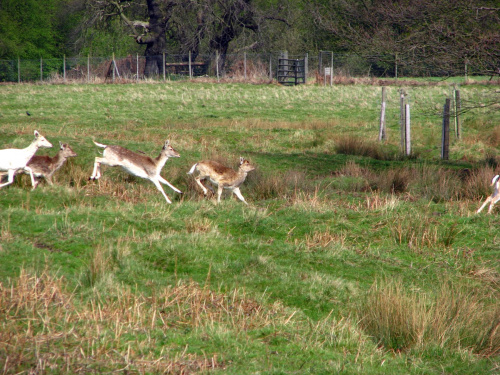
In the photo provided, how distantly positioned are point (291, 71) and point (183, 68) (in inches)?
357

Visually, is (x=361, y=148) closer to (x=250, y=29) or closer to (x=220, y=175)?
(x=220, y=175)

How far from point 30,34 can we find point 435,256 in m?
58.1

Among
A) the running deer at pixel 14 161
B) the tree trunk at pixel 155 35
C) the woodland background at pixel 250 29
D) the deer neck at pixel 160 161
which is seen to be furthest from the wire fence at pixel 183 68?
the running deer at pixel 14 161

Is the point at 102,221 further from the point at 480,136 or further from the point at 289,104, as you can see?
the point at 289,104

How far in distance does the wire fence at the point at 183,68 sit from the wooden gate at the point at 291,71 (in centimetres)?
40

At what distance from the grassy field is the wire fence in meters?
27.6

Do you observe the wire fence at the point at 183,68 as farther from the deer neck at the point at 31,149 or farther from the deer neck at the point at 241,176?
the deer neck at the point at 31,149

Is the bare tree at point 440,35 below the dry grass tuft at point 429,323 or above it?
above

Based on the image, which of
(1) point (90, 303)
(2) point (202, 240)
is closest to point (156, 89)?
(2) point (202, 240)

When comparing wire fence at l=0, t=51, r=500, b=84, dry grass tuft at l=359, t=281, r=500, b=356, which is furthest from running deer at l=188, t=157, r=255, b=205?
wire fence at l=0, t=51, r=500, b=84

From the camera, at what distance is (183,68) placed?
163 feet

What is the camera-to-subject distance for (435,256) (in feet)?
32.9

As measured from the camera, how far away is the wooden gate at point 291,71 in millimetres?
45531

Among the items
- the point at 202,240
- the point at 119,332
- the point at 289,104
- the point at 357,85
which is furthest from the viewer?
the point at 357,85
